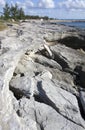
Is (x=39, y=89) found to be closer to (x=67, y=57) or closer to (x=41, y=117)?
(x=41, y=117)

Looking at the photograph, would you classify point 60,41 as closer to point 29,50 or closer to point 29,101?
point 29,50

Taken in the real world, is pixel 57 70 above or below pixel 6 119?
below

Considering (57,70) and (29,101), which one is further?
(57,70)

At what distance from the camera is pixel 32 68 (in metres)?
14.9

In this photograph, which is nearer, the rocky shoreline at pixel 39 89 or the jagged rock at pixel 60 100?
the rocky shoreline at pixel 39 89

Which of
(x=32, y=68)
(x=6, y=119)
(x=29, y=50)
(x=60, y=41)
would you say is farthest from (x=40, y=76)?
(x=60, y=41)

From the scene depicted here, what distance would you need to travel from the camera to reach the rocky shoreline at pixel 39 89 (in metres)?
9.38

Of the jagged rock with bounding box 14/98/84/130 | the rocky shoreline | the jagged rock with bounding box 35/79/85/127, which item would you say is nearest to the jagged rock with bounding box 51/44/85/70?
the rocky shoreline

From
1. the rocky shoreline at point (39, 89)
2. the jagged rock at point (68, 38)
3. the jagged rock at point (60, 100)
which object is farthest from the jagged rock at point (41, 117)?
the jagged rock at point (68, 38)

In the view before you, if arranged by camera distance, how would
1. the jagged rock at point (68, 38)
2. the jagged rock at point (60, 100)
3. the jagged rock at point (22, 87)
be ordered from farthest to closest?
the jagged rock at point (68, 38) < the jagged rock at point (22, 87) < the jagged rock at point (60, 100)

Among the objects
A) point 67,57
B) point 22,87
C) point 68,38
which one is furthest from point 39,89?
point 68,38

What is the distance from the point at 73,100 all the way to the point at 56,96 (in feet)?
2.12

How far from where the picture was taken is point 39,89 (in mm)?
11422

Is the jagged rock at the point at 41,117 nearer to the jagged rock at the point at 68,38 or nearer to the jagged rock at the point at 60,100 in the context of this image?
the jagged rock at the point at 60,100
